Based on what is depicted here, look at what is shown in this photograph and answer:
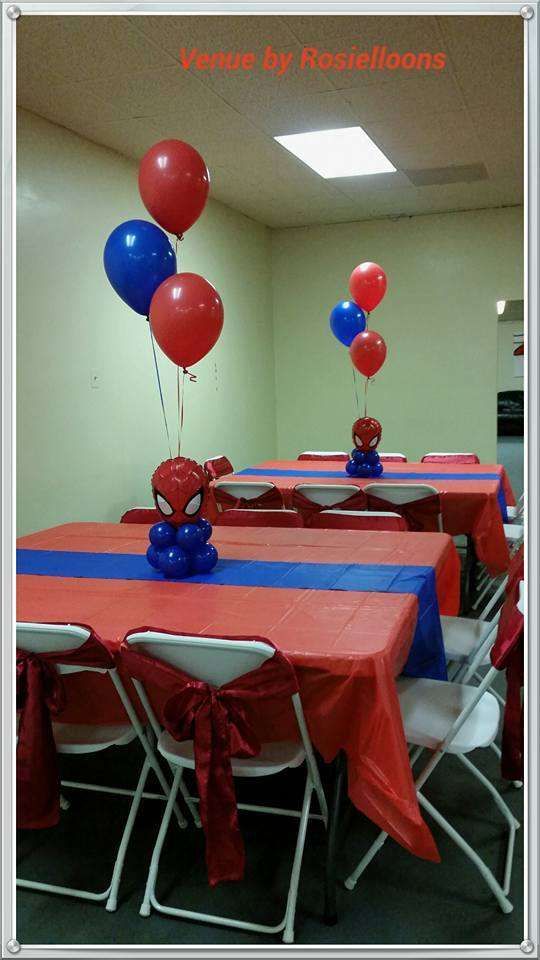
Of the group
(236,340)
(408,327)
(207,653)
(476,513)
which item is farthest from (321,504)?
(408,327)

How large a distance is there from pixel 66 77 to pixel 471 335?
16.9 ft

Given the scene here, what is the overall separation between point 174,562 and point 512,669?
3.95 ft

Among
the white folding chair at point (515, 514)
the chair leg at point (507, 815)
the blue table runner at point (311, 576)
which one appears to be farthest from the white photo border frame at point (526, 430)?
the white folding chair at point (515, 514)

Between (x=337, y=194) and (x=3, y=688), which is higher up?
(x=337, y=194)

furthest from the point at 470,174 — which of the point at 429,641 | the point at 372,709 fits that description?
the point at 372,709

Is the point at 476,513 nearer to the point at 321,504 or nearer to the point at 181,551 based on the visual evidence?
the point at 321,504

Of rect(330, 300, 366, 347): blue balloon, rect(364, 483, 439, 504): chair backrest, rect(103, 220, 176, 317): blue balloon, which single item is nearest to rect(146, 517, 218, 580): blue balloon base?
rect(103, 220, 176, 317): blue balloon

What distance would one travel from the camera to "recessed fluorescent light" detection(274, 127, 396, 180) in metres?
5.18

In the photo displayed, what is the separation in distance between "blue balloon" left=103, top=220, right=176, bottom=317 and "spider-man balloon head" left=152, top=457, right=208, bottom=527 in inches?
27.0

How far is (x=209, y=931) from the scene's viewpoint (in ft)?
6.57

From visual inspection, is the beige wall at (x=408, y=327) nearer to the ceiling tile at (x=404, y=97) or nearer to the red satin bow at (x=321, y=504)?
the ceiling tile at (x=404, y=97)

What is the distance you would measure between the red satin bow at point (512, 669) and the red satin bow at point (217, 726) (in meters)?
0.54

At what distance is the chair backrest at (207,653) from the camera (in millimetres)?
1761

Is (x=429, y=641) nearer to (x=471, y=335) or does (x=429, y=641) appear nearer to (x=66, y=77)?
(x=66, y=77)
